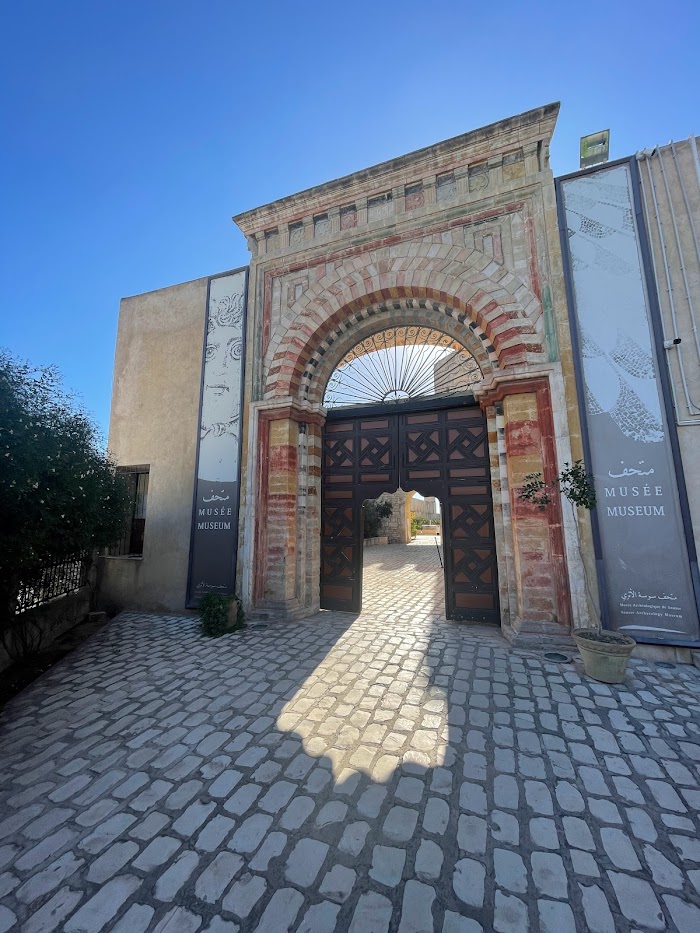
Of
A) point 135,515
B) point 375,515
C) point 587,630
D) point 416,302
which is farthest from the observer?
point 375,515

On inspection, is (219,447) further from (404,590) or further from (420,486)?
(404,590)


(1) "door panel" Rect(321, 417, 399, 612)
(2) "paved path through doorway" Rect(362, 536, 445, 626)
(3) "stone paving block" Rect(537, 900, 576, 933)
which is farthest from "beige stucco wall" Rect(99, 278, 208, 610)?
(3) "stone paving block" Rect(537, 900, 576, 933)

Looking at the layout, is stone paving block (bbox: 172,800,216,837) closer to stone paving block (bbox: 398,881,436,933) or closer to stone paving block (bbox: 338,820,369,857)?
stone paving block (bbox: 338,820,369,857)

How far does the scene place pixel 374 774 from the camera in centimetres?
238

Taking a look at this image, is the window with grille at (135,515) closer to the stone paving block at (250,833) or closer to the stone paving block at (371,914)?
the stone paving block at (250,833)

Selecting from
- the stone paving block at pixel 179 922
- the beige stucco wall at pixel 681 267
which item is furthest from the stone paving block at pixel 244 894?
the beige stucco wall at pixel 681 267

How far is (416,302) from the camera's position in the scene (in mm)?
5922

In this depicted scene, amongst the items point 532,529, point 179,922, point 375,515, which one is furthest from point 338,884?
point 375,515

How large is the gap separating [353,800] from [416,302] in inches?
237

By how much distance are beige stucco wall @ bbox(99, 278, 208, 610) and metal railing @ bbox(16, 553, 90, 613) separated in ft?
Result: 1.78

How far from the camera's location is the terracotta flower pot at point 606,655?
139 inches

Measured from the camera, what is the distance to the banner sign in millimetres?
4215

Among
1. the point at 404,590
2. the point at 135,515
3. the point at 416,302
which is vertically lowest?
the point at 404,590

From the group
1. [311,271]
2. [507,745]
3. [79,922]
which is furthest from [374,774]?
[311,271]
